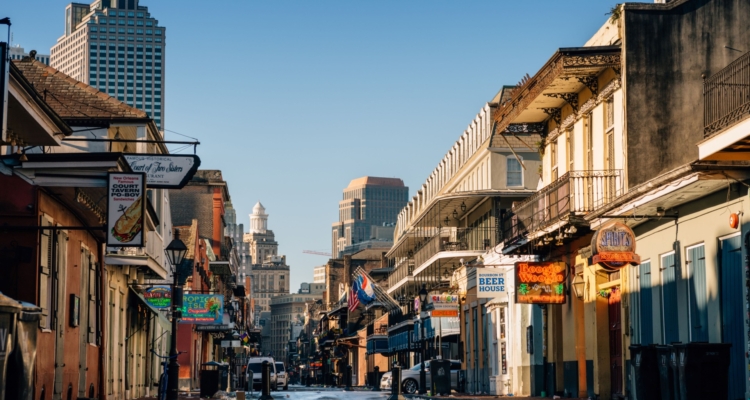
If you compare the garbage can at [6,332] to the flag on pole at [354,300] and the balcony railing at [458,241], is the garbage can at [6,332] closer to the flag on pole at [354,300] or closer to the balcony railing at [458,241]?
the balcony railing at [458,241]

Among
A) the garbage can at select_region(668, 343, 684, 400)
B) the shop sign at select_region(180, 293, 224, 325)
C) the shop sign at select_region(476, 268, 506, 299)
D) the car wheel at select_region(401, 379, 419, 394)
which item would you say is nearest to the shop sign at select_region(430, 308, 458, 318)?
the car wheel at select_region(401, 379, 419, 394)

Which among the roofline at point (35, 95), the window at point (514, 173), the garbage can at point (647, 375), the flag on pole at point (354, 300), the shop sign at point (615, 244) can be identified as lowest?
the garbage can at point (647, 375)

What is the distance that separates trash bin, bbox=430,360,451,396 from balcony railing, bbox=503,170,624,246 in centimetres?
771

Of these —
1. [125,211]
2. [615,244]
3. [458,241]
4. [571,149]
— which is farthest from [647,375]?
[458,241]

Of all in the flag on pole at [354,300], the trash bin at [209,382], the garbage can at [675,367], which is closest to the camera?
the garbage can at [675,367]

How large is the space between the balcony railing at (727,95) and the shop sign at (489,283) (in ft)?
57.1

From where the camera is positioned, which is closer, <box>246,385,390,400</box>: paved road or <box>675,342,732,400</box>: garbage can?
<box>675,342,732,400</box>: garbage can

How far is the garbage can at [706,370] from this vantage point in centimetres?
1548

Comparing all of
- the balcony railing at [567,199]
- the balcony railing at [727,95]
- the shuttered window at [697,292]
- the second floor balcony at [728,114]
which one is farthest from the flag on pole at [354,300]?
the second floor balcony at [728,114]

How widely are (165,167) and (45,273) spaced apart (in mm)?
2893

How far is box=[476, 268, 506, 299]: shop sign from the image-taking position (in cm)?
3481

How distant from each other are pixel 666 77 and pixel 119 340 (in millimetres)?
15972

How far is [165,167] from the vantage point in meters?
21.7

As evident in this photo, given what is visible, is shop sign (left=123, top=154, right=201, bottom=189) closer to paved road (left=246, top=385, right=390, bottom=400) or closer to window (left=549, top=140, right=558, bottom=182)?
window (left=549, top=140, right=558, bottom=182)
